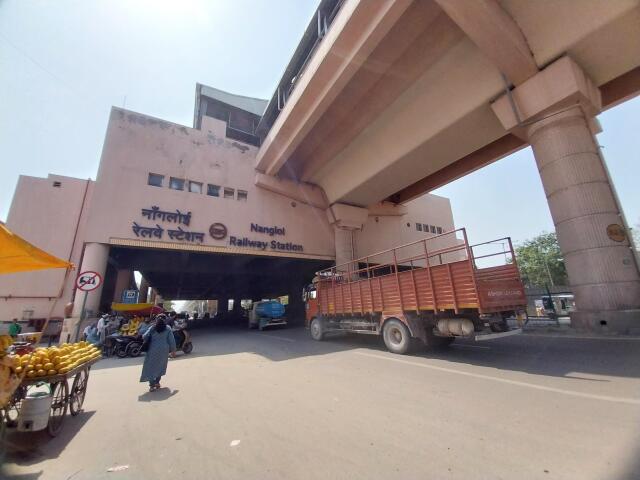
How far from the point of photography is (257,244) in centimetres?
1803

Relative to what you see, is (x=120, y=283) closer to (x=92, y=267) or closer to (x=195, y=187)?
(x=92, y=267)

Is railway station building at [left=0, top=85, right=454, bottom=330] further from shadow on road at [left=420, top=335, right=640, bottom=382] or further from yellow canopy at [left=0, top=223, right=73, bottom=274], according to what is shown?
shadow on road at [left=420, top=335, right=640, bottom=382]

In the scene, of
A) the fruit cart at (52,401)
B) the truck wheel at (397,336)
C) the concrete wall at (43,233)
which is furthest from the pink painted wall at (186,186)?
the fruit cart at (52,401)

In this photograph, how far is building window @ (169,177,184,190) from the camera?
16359mm

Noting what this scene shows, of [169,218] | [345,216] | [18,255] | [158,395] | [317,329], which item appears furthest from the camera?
[345,216]

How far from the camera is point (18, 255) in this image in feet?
13.1

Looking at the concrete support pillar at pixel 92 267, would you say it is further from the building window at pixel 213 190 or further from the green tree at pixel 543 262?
the green tree at pixel 543 262

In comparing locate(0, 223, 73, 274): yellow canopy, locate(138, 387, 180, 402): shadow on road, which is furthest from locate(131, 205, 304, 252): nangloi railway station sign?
locate(138, 387, 180, 402): shadow on road

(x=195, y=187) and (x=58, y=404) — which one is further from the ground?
(x=195, y=187)

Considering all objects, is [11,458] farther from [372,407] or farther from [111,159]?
[111,159]

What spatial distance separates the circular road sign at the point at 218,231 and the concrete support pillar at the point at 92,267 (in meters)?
5.40

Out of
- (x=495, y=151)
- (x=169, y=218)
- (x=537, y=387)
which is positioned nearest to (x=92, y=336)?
(x=169, y=218)

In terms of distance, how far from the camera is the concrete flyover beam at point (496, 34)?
28.8 ft

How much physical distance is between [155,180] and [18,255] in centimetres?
1378
